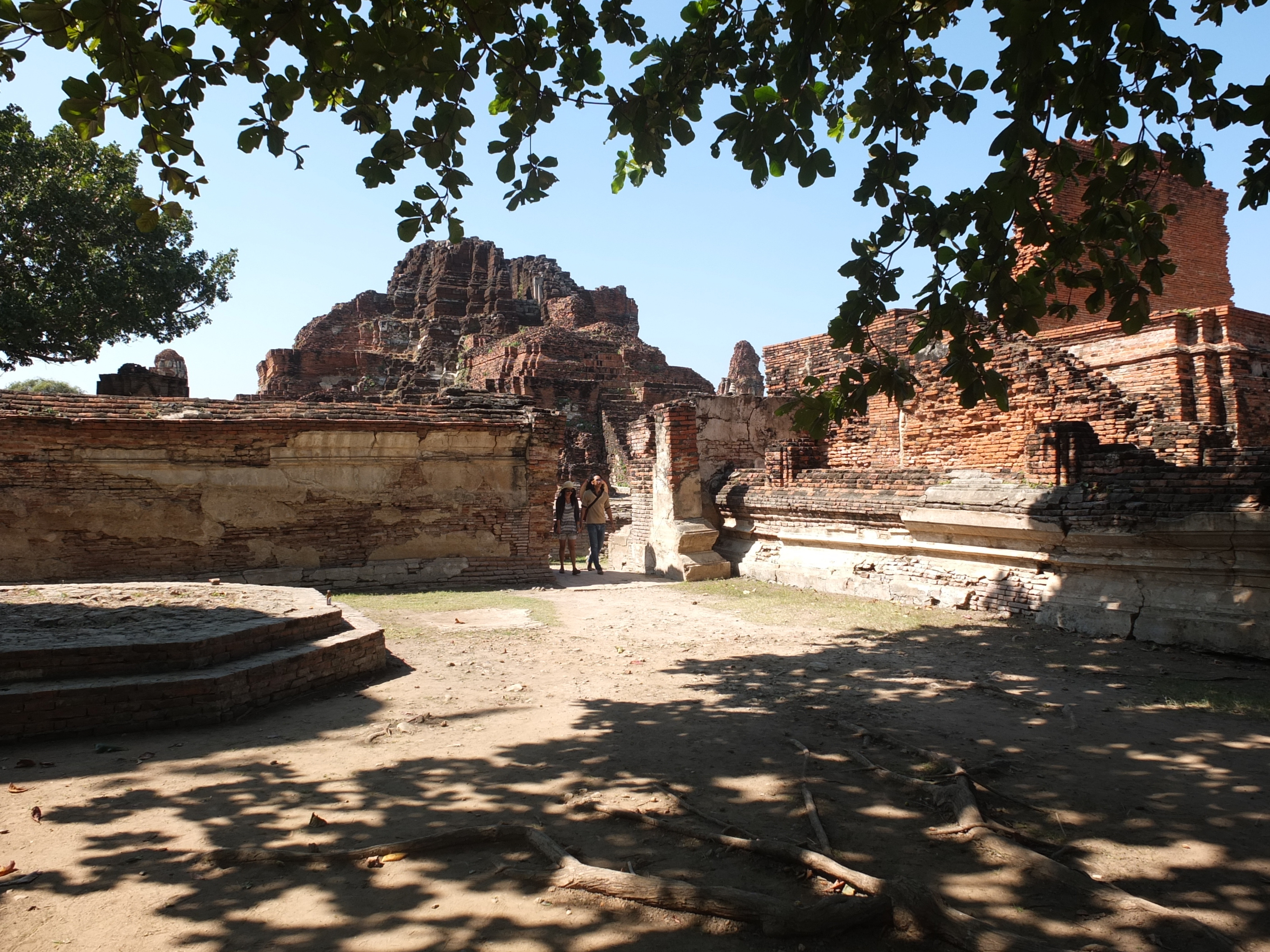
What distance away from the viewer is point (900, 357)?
46.0 feet

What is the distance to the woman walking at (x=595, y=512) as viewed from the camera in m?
12.7

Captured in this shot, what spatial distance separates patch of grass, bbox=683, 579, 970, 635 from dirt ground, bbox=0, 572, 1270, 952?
1336 mm

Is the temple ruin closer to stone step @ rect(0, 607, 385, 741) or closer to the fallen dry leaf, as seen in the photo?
stone step @ rect(0, 607, 385, 741)

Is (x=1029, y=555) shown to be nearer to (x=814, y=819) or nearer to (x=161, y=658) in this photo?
Answer: (x=814, y=819)

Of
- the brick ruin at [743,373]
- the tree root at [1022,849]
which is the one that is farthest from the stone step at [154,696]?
the brick ruin at [743,373]

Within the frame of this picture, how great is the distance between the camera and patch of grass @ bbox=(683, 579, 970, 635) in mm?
7266

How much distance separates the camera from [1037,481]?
23.7 ft

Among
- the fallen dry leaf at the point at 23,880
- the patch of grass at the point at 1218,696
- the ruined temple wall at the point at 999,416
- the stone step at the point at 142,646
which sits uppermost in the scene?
the ruined temple wall at the point at 999,416

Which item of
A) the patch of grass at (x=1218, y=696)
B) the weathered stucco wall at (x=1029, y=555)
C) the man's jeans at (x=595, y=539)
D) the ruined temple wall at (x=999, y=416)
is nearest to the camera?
the patch of grass at (x=1218, y=696)

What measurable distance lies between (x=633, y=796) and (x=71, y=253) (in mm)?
19110

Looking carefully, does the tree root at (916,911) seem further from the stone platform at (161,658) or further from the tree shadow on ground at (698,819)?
the stone platform at (161,658)

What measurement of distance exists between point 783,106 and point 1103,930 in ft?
11.4

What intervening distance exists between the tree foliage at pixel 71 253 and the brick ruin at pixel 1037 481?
1202cm

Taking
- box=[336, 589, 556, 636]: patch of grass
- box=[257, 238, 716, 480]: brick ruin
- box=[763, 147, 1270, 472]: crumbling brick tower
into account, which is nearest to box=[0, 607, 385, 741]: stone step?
box=[336, 589, 556, 636]: patch of grass
